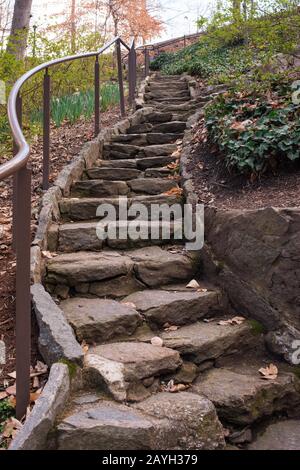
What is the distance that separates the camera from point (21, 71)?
19.1 ft

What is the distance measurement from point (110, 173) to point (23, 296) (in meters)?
2.98

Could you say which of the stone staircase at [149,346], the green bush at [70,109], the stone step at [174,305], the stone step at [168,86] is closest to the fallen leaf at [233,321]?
the stone staircase at [149,346]

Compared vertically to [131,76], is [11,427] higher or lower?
lower

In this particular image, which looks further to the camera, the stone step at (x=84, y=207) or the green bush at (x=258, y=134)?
the stone step at (x=84, y=207)

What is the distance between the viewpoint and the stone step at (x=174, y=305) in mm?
2973

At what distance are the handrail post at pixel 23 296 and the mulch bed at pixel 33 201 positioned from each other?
0.34 metres

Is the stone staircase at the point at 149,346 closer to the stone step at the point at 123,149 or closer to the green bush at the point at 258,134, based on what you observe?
the green bush at the point at 258,134

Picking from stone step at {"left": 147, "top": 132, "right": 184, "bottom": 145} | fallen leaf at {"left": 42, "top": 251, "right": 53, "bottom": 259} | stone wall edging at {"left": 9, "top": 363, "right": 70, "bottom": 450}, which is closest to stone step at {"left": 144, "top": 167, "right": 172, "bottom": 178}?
stone step at {"left": 147, "top": 132, "right": 184, "bottom": 145}

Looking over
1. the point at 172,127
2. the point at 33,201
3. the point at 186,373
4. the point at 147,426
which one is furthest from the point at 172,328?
the point at 172,127

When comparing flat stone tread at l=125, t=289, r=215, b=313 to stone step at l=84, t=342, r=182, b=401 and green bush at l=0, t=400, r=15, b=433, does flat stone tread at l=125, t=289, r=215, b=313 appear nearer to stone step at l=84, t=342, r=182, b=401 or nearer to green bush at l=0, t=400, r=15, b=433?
stone step at l=84, t=342, r=182, b=401

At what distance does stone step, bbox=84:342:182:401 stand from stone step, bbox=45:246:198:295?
660 mm

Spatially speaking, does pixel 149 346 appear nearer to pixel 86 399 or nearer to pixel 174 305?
pixel 174 305

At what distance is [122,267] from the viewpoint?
129 inches
